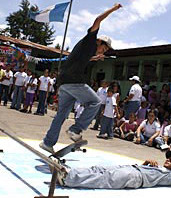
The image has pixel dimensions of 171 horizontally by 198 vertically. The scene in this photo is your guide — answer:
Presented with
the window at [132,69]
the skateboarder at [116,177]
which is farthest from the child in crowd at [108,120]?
the window at [132,69]

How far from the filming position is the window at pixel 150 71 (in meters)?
14.7

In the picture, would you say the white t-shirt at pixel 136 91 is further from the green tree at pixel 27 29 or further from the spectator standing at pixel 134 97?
the green tree at pixel 27 29

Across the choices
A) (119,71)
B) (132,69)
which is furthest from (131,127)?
(119,71)

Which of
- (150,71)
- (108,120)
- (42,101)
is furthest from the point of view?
(150,71)

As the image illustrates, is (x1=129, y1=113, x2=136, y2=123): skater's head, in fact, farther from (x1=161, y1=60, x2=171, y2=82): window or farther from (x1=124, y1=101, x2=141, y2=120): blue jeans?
(x1=161, y1=60, x2=171, y2=82): window

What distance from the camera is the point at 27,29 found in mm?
52469

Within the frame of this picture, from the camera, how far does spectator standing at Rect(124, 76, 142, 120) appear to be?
9.43 m

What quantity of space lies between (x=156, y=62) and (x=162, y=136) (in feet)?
23.2

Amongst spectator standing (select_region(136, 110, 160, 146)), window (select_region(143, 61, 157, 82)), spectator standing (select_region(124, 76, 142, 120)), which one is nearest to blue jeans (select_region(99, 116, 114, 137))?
spectator standing (select_region(136, 110, 160, 146))

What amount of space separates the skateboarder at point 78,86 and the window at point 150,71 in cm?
1114

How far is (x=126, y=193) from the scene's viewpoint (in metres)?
3.12

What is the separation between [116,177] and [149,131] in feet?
17.1

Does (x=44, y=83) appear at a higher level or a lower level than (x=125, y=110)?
higher

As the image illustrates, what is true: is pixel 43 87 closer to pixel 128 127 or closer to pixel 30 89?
pixel 30 89
